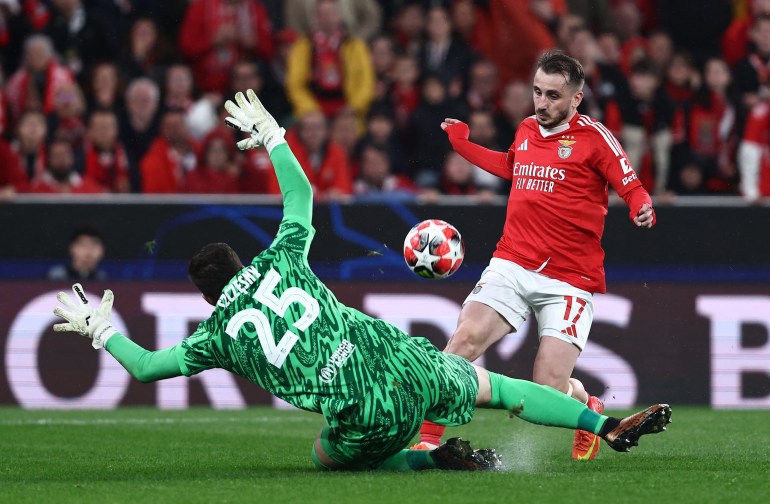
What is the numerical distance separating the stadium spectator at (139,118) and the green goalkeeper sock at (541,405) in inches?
305

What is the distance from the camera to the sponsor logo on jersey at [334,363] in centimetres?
671

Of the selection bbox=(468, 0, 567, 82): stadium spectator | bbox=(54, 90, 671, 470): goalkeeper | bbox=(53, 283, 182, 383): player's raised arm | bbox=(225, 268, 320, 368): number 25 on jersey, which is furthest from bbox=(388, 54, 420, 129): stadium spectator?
bbox=(225, 268, 320, 368): number 25 on jersey

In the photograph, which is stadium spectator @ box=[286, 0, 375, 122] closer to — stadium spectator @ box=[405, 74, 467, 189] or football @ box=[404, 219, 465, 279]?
stadium spectator @ box=[405, 74, 467, 189]

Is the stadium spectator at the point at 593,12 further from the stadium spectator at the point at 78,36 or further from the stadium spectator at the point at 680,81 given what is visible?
the stadium spectator at the point at 78,36

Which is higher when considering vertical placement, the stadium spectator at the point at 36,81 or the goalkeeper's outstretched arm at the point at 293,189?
the stadium spectator at the point at 36,81

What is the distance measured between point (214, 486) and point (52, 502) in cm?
81

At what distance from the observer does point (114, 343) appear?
7.07 meters

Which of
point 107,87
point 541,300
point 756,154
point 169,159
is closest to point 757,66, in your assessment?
Result: point 756,154

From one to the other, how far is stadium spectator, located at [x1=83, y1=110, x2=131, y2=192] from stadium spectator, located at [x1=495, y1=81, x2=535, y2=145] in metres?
3.92

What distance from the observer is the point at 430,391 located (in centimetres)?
682

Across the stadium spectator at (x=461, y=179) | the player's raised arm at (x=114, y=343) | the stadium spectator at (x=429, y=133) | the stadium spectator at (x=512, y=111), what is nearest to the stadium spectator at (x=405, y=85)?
the stadium spectator at (x=429, y=133)

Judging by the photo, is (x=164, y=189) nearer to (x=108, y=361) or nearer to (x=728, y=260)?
(x=108, y=361)

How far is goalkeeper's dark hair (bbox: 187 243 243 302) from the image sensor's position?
6801 mm

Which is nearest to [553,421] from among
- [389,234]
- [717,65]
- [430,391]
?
[430,391]
